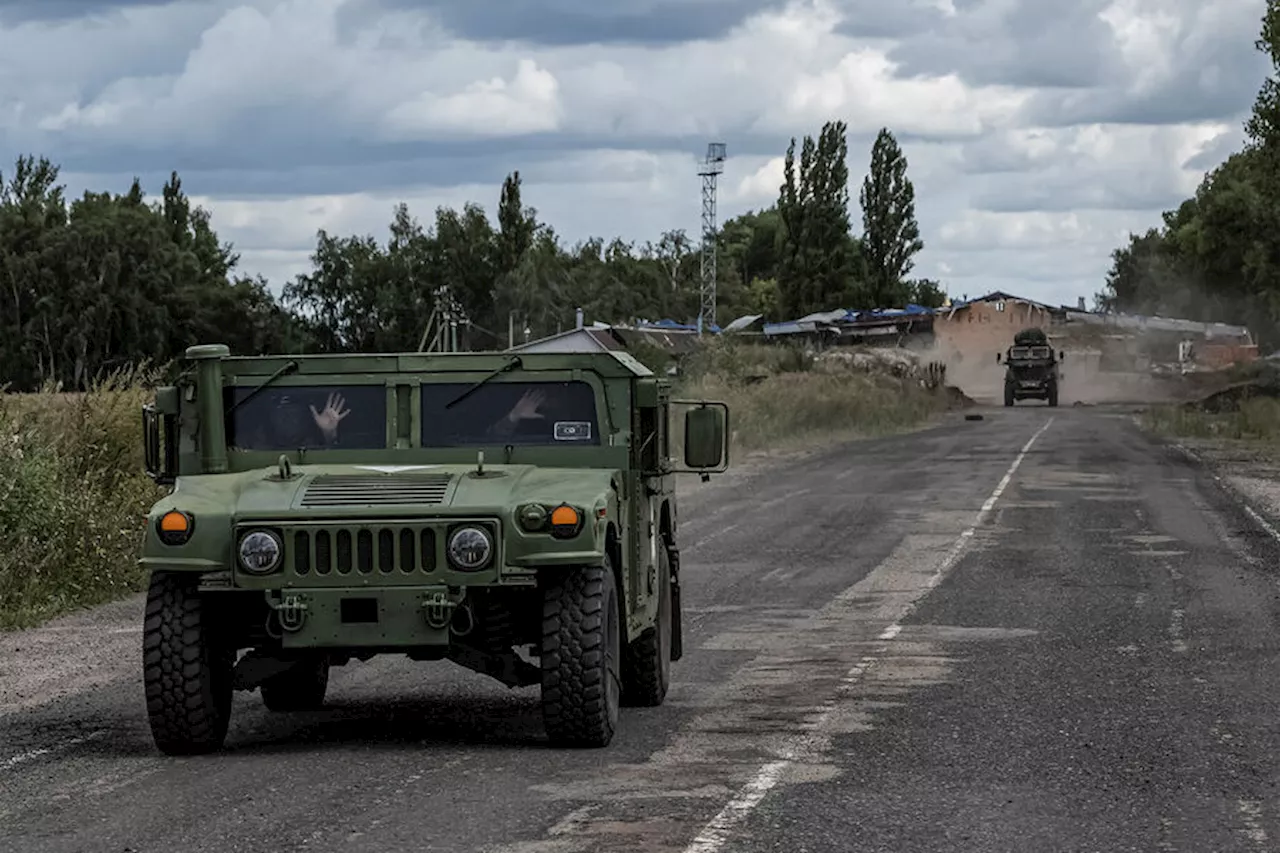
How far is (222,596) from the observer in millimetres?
9523

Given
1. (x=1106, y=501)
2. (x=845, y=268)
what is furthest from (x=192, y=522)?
(x=845, y=268)

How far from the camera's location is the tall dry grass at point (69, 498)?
57.1 ft

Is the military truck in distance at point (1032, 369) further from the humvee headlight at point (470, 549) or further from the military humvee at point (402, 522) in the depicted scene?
the humvee headlight at point (470, 549)

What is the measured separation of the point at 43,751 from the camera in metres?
10.0

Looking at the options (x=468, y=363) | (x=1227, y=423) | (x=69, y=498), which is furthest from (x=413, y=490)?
(x=1227, y=423)

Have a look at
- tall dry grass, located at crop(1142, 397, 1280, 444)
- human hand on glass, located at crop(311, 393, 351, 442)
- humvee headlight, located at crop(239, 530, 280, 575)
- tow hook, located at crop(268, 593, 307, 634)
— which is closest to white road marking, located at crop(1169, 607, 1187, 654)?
human hand on glass, located at crop(311, 393, 351, 442)

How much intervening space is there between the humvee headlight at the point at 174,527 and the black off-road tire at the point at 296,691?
2.00 meters

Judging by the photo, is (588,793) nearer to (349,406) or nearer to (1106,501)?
(349,406)

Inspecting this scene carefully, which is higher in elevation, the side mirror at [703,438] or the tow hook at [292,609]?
the side mirror at [703,438]

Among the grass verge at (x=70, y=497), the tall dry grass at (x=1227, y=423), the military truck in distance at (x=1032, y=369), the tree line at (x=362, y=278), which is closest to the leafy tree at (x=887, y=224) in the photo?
the tree line at (x=362, y=278)

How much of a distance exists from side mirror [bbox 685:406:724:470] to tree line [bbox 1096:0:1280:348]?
32363mm

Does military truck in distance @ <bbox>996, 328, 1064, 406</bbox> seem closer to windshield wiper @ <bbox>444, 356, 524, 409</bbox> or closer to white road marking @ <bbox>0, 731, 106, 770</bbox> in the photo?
windshield wiper @ <bbox>444, 356, 524, 409</bbox>

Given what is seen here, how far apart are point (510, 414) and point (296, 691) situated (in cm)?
198

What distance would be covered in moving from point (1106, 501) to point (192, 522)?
20.9 m
